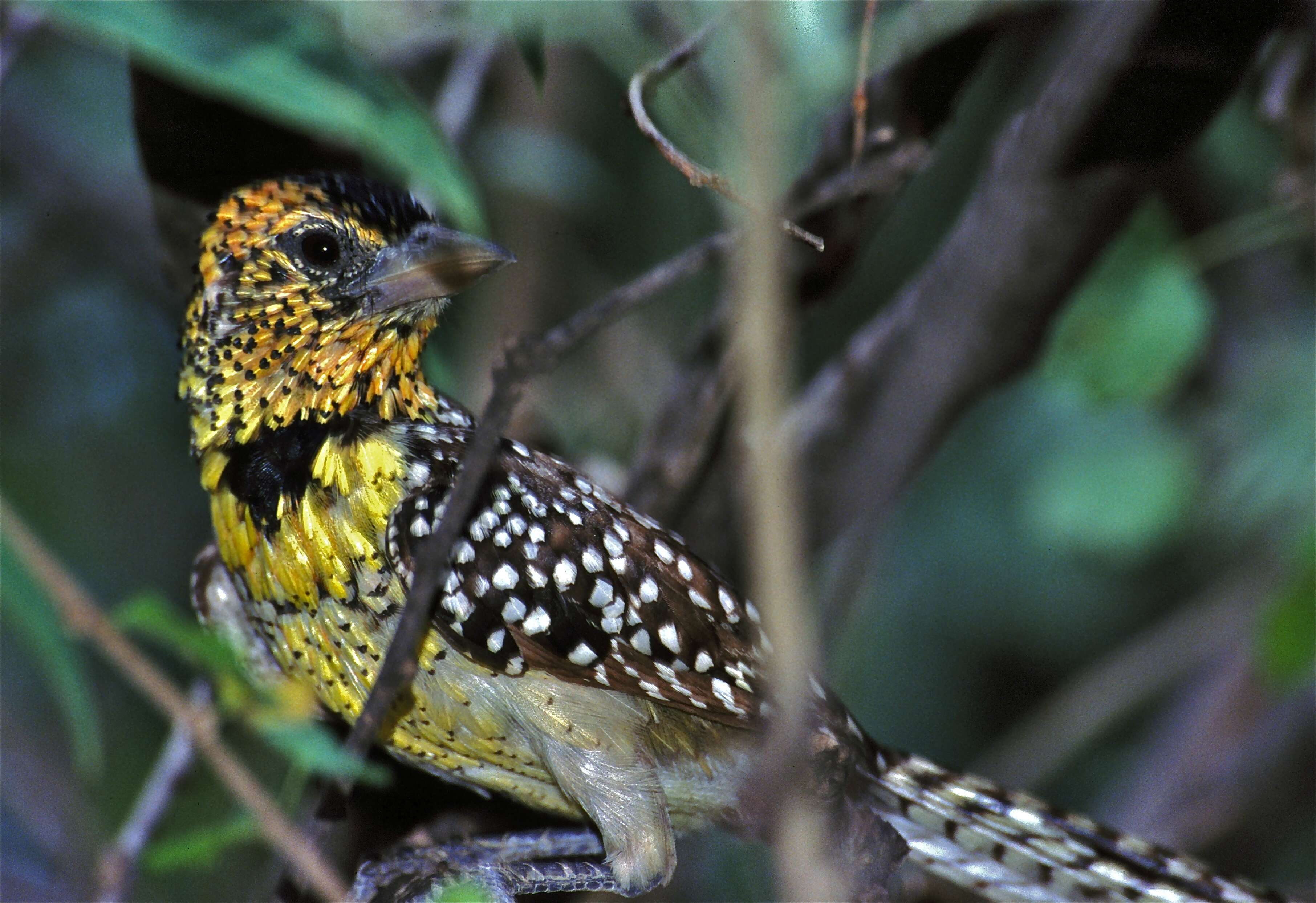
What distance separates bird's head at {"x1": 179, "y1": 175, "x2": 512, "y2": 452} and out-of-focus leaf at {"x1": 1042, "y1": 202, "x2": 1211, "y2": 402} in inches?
65.9

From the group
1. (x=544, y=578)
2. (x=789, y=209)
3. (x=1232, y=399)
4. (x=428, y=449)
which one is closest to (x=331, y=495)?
(x=428, y=449)

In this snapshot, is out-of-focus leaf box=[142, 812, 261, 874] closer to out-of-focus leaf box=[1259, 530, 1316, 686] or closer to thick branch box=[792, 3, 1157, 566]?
thick branch box=[792, 3, 1157, 566]

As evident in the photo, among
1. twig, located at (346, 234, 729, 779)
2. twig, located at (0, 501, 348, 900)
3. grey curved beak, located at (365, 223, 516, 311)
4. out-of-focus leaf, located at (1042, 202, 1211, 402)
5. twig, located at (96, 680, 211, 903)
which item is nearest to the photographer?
twig, located at (0, 501, 348, 900)

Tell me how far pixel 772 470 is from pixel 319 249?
134 centimetres

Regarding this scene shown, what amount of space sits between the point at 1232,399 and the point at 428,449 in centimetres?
294

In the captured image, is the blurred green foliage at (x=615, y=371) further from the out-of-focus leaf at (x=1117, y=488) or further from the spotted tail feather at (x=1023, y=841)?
the spotted tail feather at (x=1023, y=841)

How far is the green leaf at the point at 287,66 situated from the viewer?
1.80 meters

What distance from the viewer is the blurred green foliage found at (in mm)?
2164

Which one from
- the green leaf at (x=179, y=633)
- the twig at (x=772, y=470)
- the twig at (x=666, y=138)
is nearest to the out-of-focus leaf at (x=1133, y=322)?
the twig at (x=666, y=138)

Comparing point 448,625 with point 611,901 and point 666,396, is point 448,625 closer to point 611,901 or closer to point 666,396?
point 611,901

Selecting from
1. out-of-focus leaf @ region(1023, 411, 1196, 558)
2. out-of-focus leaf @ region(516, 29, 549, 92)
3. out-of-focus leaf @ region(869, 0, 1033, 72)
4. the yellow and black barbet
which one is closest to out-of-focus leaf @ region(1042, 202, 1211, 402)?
out-of-focus leaf @ region(1023, 411, 1196, 558)

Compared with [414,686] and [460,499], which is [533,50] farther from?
[414,686]

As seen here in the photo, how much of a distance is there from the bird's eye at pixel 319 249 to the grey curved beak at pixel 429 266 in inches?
2.9

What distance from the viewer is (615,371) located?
4719 millimetres
